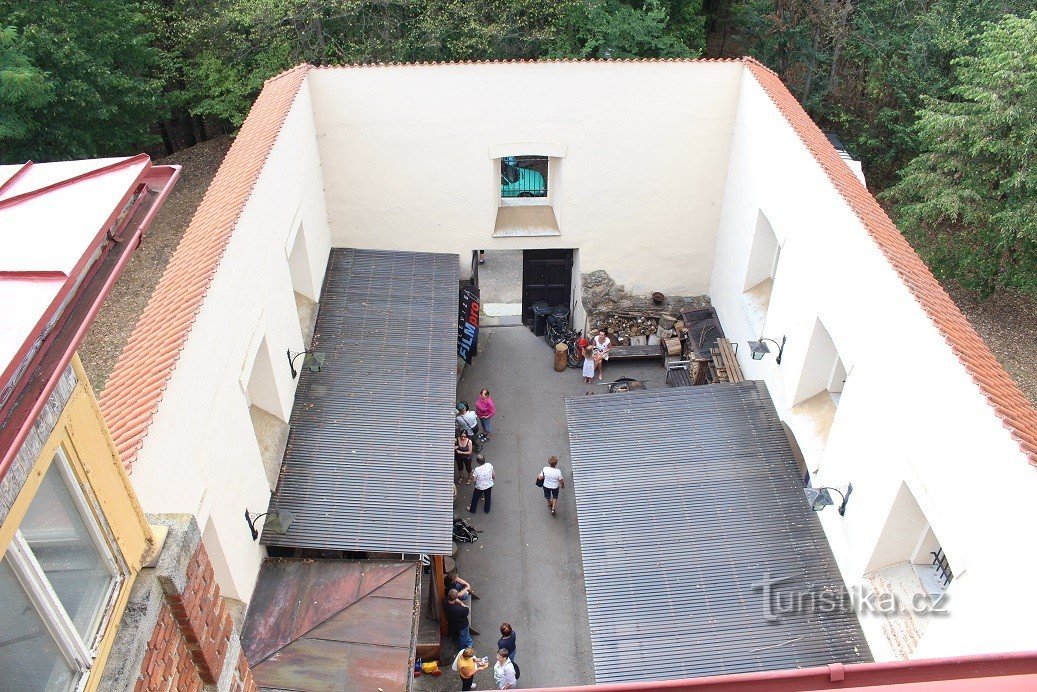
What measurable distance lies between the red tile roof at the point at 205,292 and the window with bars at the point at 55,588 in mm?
3154

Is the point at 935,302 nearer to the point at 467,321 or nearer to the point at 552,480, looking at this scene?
the point at 552,480

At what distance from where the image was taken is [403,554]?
10.2 metres

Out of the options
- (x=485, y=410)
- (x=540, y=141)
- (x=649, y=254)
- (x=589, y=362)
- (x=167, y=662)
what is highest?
(x=540, y=141)

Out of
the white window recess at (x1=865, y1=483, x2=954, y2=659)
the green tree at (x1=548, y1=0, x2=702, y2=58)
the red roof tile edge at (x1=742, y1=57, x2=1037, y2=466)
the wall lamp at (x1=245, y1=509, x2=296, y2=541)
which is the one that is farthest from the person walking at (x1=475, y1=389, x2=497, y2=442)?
the green tree at (x1=548, y1=0, x2=702, y2=58)

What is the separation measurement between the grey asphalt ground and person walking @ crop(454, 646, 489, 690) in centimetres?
32

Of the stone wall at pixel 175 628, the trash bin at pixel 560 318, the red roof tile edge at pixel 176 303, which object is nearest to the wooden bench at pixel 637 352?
the trash bin at pixel 560 318

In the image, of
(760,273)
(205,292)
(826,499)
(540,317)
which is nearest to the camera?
(205,292)

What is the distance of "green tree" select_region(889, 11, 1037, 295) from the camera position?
46.9 feet

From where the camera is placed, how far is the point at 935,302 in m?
8.21

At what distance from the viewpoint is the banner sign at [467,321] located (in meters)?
15.5

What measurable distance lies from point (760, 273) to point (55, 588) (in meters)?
12.2

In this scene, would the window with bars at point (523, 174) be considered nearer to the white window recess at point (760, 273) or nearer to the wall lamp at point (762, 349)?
the white window recess at point (760, 273)

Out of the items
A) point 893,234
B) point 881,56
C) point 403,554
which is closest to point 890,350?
point 893,234

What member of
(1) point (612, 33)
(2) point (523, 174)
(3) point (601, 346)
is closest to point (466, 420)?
(3) point (601, 346)
